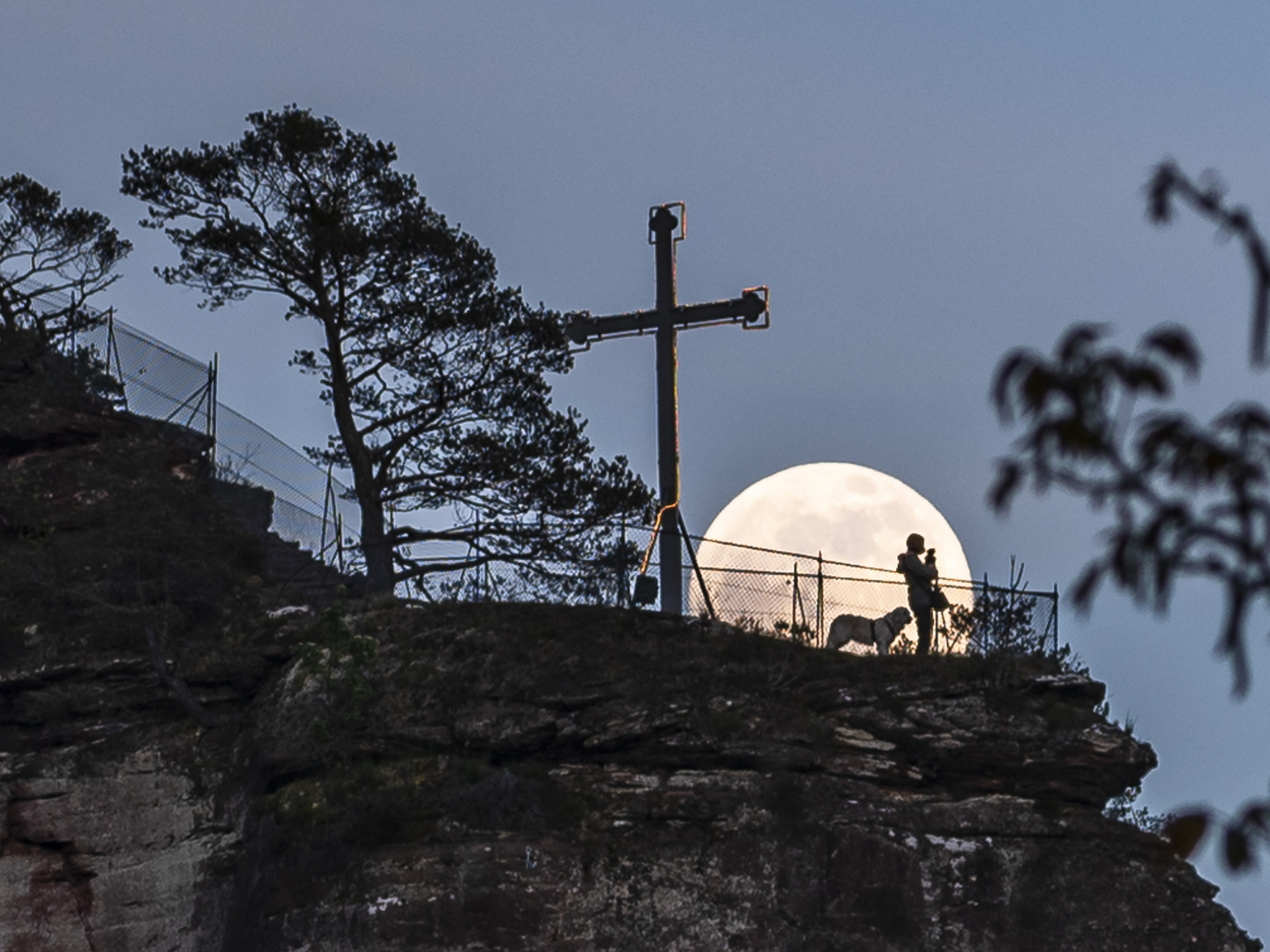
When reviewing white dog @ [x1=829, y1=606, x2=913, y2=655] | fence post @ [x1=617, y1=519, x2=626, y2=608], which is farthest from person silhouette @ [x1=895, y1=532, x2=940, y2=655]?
fence post @ [x1=617, y1=519, x2=626, y2=608]

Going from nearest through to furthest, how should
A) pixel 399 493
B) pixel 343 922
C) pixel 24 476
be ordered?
1. pixel 343 922
2. pixel 24 476
3. pixel 399 493

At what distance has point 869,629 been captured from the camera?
2864cm

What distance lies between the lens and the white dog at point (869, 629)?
28.5m

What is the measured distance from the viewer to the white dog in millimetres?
28469

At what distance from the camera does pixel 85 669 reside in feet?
90.9

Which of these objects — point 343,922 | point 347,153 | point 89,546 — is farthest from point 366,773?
point 347,153

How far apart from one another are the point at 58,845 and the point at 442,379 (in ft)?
36.9

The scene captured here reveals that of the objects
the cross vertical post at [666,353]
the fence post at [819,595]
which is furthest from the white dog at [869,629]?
the cross vertical post at [666,353]

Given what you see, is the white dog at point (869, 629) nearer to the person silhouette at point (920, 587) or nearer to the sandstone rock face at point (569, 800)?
the person silhouette at point (920, 587)

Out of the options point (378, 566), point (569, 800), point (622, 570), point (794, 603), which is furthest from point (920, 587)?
point (378, 566)

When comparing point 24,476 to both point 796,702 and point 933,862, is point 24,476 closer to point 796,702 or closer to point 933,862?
point 796,702

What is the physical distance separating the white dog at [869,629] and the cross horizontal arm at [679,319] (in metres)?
6.28

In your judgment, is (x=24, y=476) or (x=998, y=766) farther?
(x=24, y=476)

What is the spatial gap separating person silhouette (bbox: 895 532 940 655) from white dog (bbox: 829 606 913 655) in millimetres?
258
